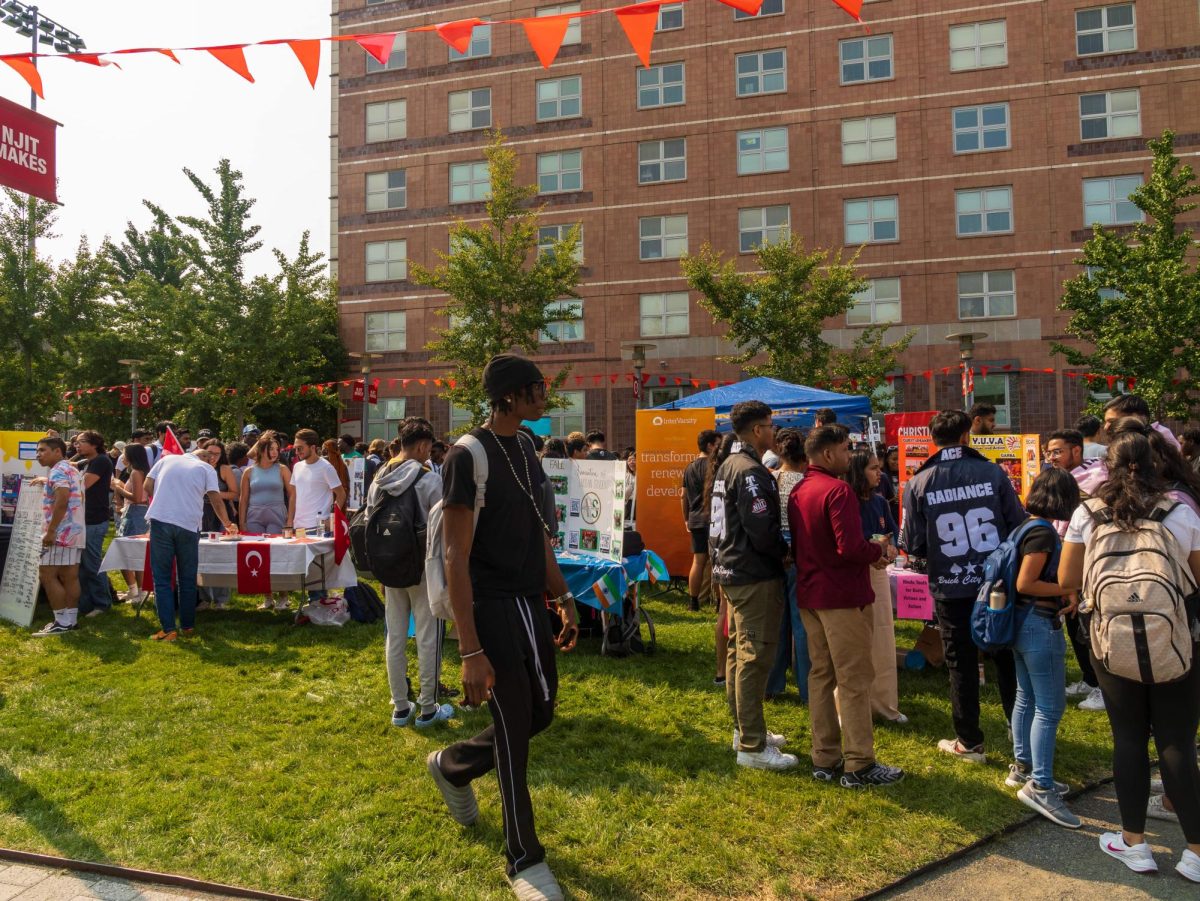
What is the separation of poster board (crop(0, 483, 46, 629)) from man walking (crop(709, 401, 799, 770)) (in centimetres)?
716

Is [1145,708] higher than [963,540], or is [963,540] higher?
[963,540]

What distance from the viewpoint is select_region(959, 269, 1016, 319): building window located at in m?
27.5

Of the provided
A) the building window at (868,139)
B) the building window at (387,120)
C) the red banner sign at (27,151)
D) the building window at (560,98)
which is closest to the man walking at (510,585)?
the red banner sign at (27,151)

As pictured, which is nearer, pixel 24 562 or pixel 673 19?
pixel 24 562

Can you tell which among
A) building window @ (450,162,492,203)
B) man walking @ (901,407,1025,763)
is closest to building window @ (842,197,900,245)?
building window @ (450,162,492,203)

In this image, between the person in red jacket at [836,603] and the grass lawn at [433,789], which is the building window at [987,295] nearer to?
the grass lawn at [433,789]

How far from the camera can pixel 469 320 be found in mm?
25125

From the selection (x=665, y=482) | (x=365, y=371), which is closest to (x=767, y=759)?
(x=665, y=482)

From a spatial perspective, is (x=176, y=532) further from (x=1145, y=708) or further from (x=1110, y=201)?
(x=1110, y=201)

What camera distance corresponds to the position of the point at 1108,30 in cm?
2702

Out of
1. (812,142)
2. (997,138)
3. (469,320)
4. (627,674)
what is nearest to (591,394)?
(469,320)

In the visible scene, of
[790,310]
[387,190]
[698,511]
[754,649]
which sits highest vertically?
[387,190]

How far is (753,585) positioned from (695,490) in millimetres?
4153

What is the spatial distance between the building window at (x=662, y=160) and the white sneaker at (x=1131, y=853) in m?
28.6
